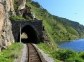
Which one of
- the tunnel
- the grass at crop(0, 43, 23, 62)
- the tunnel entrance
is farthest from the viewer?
the tunnel entrance

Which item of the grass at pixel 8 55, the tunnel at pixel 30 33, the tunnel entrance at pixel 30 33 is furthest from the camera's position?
the tunnel entrance at pixel 30 33

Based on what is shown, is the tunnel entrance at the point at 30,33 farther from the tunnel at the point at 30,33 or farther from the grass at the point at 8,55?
the grass at the point at 8,55

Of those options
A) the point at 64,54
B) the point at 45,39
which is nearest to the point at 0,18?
the point at 64,54

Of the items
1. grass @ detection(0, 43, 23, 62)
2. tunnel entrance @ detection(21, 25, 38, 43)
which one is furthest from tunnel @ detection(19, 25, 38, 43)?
grass @ detection(0, 43, 23, 62)

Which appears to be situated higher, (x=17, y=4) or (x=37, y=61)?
(x=17, y=4)

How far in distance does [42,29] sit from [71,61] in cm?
4677

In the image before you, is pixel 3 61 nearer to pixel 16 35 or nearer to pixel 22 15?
pixel 16 35

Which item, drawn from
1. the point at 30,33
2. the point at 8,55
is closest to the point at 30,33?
the point at 30,33

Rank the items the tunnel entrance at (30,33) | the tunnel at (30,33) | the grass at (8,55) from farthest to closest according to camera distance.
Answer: the tunnel entrance at (30,33)
the tunnel at (30,33)
the grass at (8,55)

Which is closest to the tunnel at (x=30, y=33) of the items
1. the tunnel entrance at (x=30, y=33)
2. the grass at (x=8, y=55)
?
the tunnel entrance at (x=30, y=33)

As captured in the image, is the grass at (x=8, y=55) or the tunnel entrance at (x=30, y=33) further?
the tunnel entrance at (x=30, y=33)

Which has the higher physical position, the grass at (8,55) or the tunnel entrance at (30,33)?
the grass at (8,55)

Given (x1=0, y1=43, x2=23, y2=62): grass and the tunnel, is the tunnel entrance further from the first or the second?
(x1=0, y1=43, x2=23, y2=62): grass

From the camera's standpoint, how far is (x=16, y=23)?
72250mm
